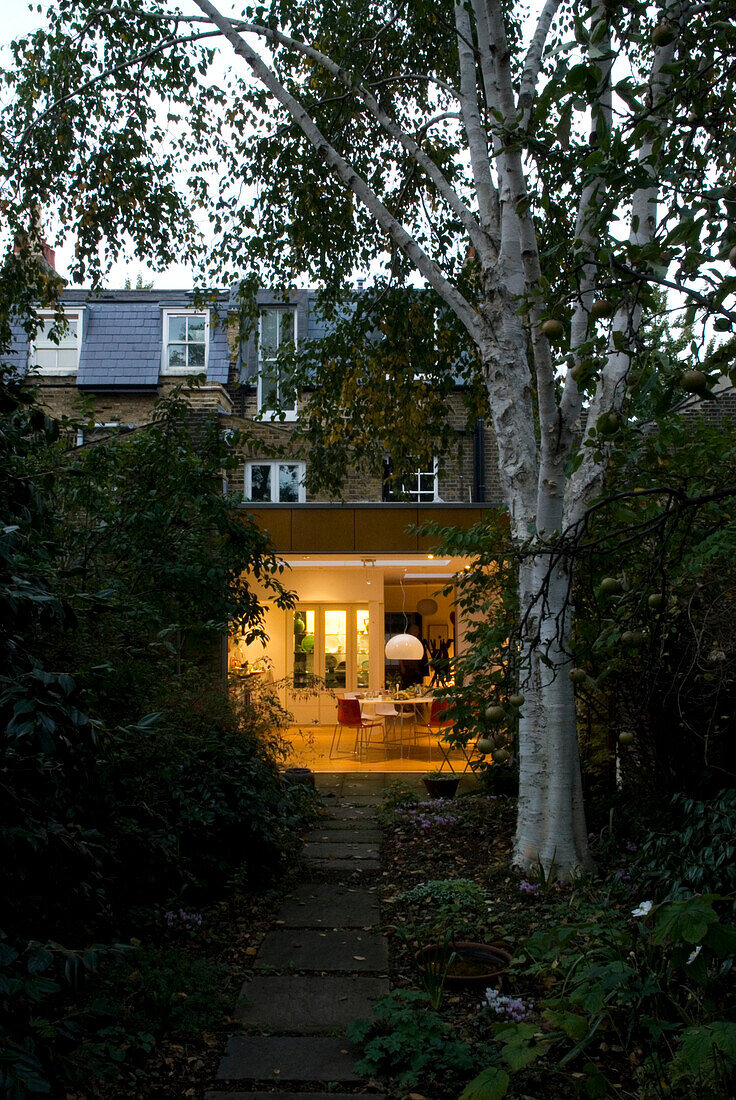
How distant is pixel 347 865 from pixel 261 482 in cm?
1081

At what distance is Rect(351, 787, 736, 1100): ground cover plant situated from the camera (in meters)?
2.68

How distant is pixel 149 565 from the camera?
7.01 meters

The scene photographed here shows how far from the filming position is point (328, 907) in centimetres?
563

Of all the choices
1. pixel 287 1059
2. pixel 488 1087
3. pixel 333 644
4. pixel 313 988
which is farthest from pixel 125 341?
pixel 488 1087

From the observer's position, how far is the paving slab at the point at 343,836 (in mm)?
7559

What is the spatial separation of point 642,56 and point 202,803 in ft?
21.7

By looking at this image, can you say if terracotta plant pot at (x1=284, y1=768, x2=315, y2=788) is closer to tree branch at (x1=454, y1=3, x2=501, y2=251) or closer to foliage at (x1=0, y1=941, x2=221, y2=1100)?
foliage at (x1=0, y1=941, x2=221, y2=1100)

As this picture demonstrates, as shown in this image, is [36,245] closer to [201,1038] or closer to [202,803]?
[202,803]

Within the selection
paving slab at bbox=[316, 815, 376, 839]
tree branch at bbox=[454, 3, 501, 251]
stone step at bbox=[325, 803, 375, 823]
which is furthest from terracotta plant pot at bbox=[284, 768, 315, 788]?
tree branch at bbox=[454, 3, 501, 251]


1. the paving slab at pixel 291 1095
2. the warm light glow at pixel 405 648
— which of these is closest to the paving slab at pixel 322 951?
the paving slab at pixel 291 1095

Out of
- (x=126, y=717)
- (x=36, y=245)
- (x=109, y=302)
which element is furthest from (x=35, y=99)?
(x=109, y=302)

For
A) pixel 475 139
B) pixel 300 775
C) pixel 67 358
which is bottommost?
pixel 300 775

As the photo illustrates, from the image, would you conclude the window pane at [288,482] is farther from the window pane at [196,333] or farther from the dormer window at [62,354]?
the dormer window at [62,354]

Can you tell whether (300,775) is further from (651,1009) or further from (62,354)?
(62,354)
